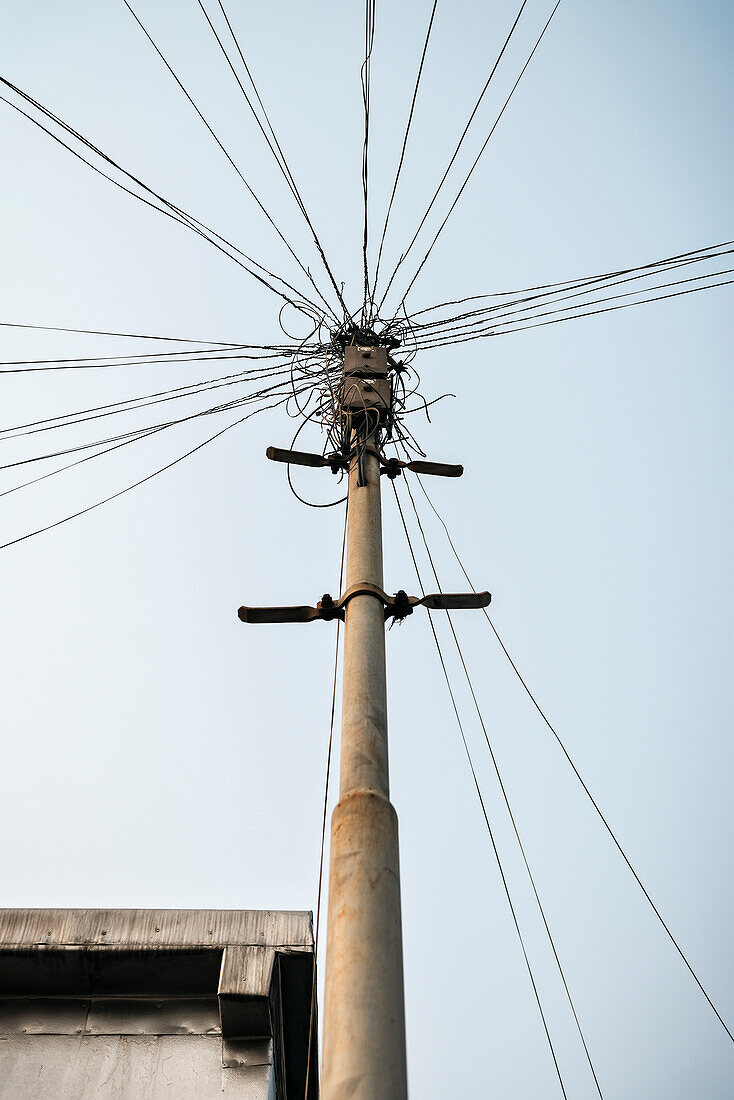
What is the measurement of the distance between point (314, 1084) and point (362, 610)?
4072 millimetres

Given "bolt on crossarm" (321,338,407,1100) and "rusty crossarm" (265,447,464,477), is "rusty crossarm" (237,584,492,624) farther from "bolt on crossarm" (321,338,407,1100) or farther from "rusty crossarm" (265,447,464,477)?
"rusty crossarm" (265,447,464,477)

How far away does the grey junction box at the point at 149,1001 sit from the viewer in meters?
5.13

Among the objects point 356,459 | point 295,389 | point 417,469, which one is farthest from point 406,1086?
point 295,389

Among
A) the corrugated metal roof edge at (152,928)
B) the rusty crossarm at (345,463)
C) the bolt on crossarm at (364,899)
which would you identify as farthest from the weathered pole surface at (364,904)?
the corrugated metal roof edge at (152,928)

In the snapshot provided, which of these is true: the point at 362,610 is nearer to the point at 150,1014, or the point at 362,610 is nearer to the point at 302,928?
the point at 302,928

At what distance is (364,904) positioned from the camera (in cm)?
341

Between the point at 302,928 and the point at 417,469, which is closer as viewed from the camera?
the point at 302,928

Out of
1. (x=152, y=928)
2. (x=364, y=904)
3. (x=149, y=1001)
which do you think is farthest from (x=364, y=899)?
(x=149, y=1001)

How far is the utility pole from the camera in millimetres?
3045

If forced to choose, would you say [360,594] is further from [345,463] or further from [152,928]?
[152,928]

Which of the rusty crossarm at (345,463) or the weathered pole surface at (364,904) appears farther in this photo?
the rusty crossarm at (345,463)

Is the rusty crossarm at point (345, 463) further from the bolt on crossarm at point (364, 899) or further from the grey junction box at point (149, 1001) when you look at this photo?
the grey junction box at point (149, 1001)

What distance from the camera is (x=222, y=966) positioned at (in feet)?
17.8

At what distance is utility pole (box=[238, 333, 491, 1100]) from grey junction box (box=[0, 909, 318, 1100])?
202 cm
